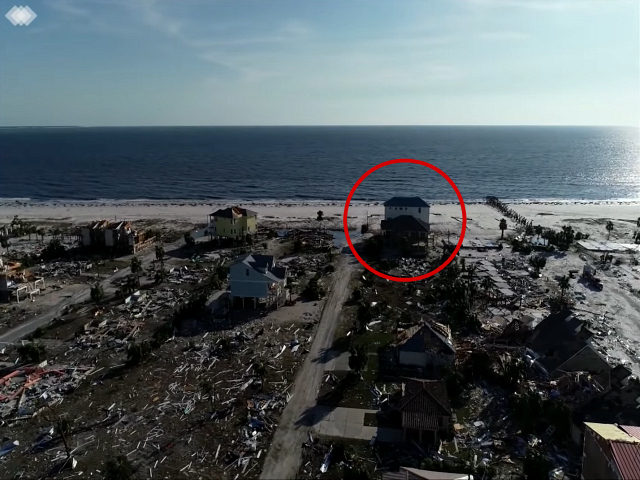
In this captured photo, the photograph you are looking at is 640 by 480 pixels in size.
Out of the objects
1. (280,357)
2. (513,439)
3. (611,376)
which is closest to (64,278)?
(280,357)

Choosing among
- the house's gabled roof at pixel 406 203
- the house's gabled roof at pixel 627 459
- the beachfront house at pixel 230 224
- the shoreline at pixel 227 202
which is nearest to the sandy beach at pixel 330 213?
the shoreline at pixel 227 202

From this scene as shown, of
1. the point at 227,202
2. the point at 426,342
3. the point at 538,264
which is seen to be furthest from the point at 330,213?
the point at 426,342

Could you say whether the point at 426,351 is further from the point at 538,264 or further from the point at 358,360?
the point at 538,264

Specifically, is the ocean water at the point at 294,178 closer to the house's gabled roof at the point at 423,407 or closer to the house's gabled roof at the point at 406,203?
the house's gabled roof at the point at 406,203

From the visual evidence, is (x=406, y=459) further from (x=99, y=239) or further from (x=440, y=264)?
(x=99, y=239)

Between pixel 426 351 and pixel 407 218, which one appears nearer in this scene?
pixel 426 351
